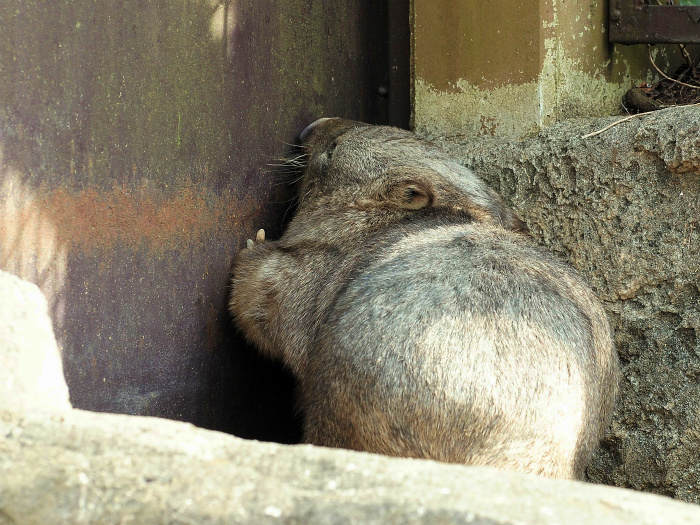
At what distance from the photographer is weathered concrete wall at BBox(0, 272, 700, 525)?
5.49 ft

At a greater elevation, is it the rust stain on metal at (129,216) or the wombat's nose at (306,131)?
the wombat's nose at (306,131)

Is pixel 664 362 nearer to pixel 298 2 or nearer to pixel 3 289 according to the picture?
pixel 298 2

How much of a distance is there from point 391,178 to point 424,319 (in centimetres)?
125

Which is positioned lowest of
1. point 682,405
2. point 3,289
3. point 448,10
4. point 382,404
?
point 682,405

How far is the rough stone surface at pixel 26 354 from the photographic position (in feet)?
7.23

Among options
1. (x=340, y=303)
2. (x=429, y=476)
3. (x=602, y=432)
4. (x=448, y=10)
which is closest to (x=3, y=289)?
(x=429, y=476)

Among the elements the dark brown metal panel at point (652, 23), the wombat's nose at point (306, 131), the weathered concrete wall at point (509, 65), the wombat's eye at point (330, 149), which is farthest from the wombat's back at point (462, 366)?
the dark brown metal panel at point (652, 23)

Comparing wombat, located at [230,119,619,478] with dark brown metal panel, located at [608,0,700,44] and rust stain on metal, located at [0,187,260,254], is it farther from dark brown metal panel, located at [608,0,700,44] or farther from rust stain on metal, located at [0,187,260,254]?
dark brown metal panel, located at [608,0,700,44]

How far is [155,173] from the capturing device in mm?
3600

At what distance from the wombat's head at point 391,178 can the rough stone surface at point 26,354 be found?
2.18 metres

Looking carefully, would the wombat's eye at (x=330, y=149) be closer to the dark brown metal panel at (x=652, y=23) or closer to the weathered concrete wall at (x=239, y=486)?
the dark brown metal panel at (x=652, y=23)

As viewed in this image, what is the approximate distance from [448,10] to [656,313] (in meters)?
2.07

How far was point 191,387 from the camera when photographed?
3902 mm

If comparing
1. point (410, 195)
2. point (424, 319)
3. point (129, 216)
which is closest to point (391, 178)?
point (410, 195)
